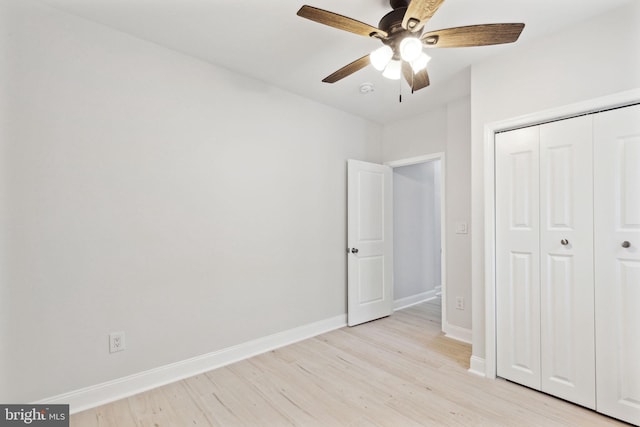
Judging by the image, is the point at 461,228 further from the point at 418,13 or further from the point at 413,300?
the point at 418,13

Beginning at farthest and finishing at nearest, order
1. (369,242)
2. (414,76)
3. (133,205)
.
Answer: (369,242), (133,205), (414,76)

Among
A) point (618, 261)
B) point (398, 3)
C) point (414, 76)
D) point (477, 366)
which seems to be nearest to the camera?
point (398, 3)

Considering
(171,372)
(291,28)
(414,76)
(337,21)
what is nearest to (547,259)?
(414,76)

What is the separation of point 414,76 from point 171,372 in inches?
109

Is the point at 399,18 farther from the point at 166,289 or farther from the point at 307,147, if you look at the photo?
the point at 166,289

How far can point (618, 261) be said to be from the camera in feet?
6.17

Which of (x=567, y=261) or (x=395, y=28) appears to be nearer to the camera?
(x=395, y=28)

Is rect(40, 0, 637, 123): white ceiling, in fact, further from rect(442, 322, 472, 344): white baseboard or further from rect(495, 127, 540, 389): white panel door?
rect(442, 322, 472, 344): white baseboard

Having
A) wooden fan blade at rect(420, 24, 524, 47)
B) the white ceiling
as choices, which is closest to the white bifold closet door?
the white ceiling

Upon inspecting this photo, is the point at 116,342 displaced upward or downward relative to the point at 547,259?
downward

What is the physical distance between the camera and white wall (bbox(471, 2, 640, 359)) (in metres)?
1.87

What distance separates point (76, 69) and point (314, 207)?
223 centimetres

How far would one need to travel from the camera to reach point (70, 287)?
1969mm

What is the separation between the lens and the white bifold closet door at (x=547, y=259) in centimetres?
200
